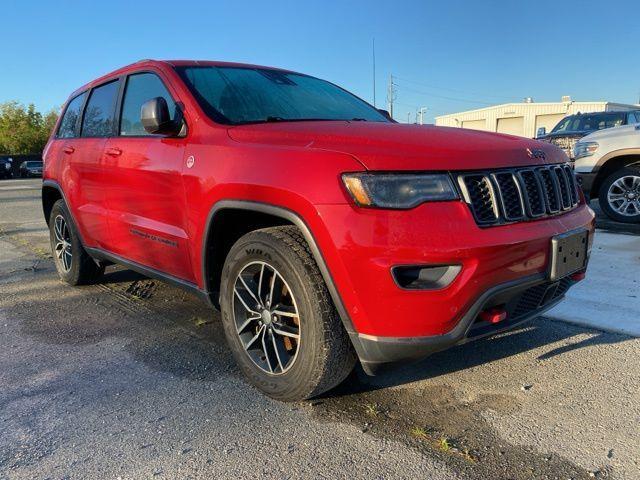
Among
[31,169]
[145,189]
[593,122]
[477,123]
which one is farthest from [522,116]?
[145,189]

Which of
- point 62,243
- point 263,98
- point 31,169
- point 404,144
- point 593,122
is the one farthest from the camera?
point 31,169

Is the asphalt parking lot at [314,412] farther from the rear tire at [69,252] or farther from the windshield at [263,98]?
the windshield at [263,98]

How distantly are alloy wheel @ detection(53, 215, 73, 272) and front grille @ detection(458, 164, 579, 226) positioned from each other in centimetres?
396

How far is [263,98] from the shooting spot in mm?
3328

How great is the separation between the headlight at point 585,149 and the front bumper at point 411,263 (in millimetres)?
5961

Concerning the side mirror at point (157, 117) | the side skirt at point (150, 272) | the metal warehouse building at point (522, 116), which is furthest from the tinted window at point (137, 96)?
the metal warehouse building at point (522, 116)

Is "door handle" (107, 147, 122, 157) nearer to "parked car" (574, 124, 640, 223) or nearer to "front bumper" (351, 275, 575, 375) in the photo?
"front bumper" (351, 275, 575, 375)

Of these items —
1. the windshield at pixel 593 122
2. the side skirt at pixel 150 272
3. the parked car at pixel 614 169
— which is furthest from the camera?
the windshield at pixel 593 122

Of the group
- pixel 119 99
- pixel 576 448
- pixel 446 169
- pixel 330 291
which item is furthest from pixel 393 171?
pixel 119 99

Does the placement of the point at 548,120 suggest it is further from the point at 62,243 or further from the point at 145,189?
the point at 145,189

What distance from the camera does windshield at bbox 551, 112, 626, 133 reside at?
1099cm

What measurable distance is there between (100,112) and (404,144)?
9.85ft

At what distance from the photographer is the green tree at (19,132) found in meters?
56.6

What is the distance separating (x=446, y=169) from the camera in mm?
2188
